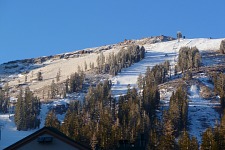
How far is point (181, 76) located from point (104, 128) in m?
89.1

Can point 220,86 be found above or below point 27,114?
above

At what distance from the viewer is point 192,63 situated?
623ft

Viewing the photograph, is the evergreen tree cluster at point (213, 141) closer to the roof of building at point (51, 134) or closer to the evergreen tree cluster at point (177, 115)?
the evergreen tree cluster at point (177, 115)

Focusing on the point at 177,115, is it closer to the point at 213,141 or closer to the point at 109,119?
the point at 109,119

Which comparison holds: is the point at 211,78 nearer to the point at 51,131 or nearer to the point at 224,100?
the point at 224,100

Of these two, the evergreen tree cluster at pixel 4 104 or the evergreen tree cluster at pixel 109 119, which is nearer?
the evergreen tree cluster at pixel 109 119

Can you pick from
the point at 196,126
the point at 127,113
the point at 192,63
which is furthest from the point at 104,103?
the point at 192,63

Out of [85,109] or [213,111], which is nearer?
[213,111]

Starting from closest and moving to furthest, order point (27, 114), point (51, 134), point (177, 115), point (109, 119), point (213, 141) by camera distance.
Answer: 1. point (51, 134)
2. point (213, 141)
3. point (109, 119)
4. point (177, 115)
5. point (27, 114)

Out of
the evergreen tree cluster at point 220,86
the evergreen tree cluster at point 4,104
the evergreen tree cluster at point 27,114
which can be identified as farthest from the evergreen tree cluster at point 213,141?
the evergreen tree cluster at point 4,104

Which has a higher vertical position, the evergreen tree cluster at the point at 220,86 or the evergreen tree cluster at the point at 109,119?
the evergreen tree cluster at the point at 220,86

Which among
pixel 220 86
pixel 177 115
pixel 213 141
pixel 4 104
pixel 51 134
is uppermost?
pixel 51 134

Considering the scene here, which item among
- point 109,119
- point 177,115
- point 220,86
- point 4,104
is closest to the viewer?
point 109,119

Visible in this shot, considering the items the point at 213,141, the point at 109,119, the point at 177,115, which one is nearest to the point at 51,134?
the point at 213,141
